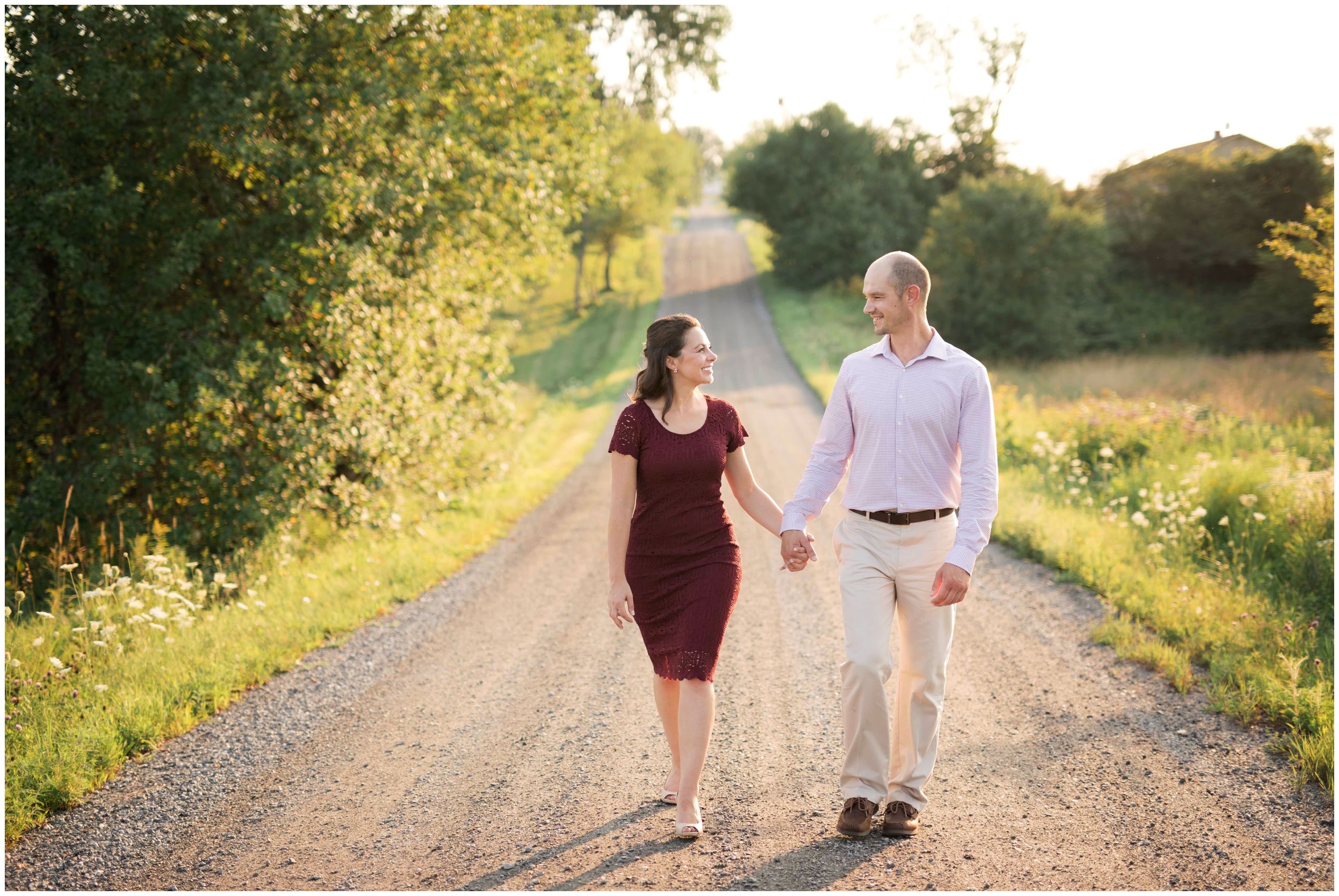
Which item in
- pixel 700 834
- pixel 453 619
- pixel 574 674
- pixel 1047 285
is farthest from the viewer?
pixel 1047 285

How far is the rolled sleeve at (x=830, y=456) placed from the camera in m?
3.96

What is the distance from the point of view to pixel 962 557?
351 cm

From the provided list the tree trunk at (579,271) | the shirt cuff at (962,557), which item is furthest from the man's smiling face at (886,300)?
the tree trunk at (579,271)

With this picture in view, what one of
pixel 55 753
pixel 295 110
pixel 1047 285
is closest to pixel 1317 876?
pixel 55 753

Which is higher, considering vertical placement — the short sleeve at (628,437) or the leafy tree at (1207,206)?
the leafy tree at (1207,206)

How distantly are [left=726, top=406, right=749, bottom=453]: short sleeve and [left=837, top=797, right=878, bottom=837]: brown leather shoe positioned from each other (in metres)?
1.57

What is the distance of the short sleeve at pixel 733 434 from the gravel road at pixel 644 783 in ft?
5.21

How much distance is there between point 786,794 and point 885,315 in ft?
7.16

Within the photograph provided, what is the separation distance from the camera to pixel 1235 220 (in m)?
29.3

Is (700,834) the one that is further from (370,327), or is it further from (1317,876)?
(370,327)

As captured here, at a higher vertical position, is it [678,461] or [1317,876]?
[678,461]

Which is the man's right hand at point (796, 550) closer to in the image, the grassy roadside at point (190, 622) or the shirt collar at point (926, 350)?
the shirt collar at point (926, 350)

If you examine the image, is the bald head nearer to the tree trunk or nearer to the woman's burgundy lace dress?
the woman's burgundy lace dress

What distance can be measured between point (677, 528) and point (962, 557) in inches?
46.4
